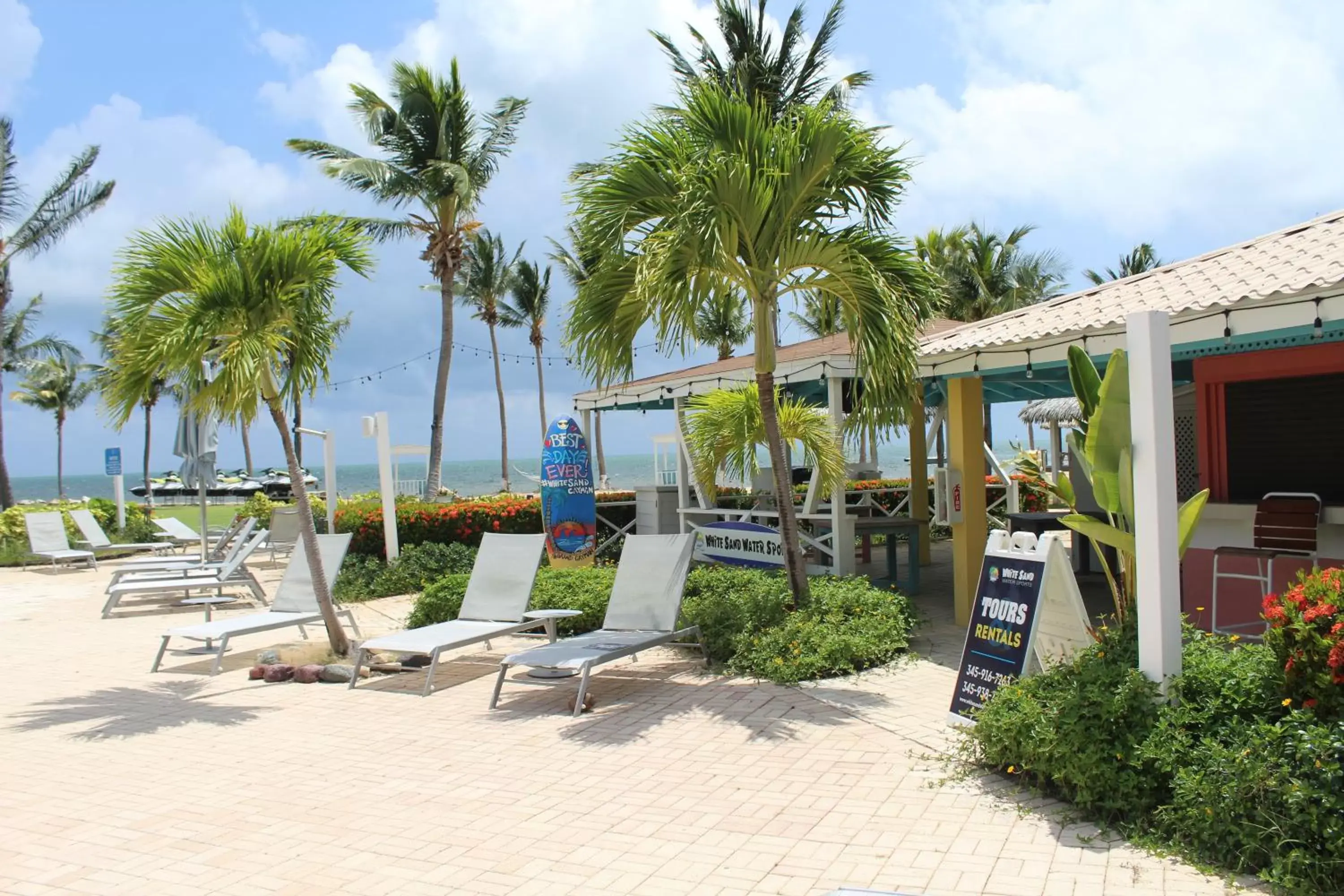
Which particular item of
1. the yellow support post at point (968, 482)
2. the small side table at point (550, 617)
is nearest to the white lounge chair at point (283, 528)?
the small side table at point (550, 617)

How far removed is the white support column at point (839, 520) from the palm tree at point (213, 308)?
5014 millimetres

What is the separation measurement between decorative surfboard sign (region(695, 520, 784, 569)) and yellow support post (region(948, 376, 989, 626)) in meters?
1.82

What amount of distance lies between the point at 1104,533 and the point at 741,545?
566 centimetres

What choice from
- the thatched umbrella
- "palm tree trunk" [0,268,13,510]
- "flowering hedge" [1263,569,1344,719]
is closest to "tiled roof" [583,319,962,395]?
"flowering hedge" [1263,569,1344,719]

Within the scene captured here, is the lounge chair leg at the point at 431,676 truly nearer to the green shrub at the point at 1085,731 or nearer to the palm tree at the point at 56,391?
the green shrub at the point at 1085,731

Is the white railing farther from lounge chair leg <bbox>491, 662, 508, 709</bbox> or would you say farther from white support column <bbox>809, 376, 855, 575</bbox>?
lounge chair leg <bbox>491, 662, 508, 709</bbox>

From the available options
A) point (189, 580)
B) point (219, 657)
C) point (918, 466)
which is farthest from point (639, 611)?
point (189, 580)

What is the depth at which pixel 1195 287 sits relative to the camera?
6824 mm

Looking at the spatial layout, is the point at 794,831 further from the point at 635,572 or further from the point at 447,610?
the point at 447,610

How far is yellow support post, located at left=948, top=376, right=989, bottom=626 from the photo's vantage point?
895cm

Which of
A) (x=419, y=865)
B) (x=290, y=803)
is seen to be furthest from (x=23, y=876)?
(x=419, y=865)

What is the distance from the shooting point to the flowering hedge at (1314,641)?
12.4 feet

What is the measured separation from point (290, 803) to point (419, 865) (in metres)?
1.28

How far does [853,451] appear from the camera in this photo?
9539mm
